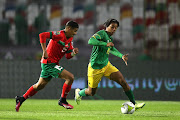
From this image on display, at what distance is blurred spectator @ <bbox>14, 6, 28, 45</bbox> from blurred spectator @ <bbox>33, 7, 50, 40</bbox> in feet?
1.36

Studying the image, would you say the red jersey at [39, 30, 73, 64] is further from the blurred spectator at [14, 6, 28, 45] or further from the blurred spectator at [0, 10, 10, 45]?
the blurred spectator at [0, 10, 10, 45]

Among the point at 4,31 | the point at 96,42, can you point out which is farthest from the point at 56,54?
the point at 4,31

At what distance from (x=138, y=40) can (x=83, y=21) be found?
282cm

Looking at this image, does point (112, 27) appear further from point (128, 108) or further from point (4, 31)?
point (4, 31)

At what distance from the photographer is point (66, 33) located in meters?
8.97

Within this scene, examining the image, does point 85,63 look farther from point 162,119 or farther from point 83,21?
point 162,119

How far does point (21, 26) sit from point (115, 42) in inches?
145

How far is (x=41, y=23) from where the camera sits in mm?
15305

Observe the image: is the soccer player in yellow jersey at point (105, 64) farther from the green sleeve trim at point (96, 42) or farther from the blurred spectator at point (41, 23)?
the blurred spectator at point (41, 23)

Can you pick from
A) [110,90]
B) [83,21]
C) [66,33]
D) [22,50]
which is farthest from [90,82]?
[83,21]

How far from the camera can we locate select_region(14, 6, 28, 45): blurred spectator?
14.9 metres

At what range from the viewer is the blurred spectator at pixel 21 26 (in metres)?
14.9

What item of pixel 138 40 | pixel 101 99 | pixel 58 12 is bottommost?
pixel 101 99

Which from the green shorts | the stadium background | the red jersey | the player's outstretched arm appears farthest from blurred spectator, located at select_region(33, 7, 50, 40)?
the player's outstretched arm
